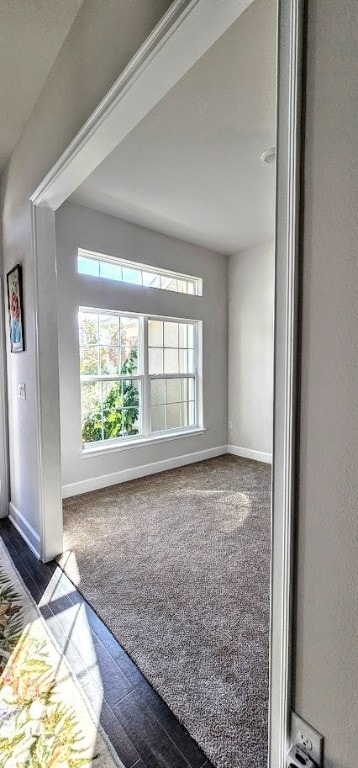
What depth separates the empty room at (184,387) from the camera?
4.99 feet

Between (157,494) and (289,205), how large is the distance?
2968 mm

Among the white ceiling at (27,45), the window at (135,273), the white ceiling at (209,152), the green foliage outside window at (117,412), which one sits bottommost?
the green foliage outside window at (117,412)

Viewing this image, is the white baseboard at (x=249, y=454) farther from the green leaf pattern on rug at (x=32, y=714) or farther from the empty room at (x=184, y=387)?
the green leaf pattern on rug at (x=32, y=714)

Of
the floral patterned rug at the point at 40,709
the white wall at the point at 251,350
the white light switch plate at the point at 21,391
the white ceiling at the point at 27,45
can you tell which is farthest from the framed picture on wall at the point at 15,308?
the white wall at the point at 251,350

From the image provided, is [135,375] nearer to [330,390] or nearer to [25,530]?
[25,530]

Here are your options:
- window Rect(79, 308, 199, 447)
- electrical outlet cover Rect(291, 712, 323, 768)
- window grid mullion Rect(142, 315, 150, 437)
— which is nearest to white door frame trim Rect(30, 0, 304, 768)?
electrical outlet cover Rect(291, 712, 323, 768)

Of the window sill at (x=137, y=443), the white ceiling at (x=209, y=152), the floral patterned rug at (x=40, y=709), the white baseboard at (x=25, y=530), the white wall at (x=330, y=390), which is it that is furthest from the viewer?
the window sill at (x=137, y=443)

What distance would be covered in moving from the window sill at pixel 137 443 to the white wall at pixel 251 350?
2.09 ft

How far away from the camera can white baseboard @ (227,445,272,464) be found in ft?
14.4

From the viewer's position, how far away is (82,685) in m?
1.35

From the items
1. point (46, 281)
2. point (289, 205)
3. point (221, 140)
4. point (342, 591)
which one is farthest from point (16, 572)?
point (221, 140)

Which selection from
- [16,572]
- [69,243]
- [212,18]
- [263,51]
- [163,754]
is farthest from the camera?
[69,243]

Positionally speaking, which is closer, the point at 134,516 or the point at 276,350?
the point at 276,350

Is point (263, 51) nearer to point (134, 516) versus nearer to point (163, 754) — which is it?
point (163, 754)
